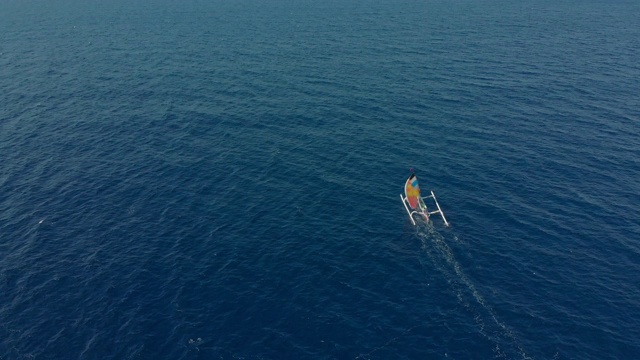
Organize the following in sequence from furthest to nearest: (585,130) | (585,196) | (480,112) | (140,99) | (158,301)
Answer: (140,99) < (480,112) < (585,130) < (585,196) < (158,301)

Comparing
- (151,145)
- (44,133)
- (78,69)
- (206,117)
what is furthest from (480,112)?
(78,69)

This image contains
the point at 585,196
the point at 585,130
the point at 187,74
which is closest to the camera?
the point at 585,196

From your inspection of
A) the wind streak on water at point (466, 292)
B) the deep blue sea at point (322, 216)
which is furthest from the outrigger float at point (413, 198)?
the wind streak on water at point (466, 292)

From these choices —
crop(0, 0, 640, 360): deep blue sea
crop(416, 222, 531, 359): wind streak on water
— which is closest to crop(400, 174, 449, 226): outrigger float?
crop(0, 0, 640, 360): deep blue sea

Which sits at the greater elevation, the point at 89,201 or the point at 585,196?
the point at 585,196

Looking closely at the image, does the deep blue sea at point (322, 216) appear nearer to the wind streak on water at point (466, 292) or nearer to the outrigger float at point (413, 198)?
the wind streak on water at point (466, 292)

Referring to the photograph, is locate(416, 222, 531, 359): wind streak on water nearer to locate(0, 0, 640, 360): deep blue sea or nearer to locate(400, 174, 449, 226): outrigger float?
locate(0, 0, 640, 360): deep blue sea

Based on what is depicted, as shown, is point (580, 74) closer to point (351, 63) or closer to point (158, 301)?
point (351, 63)
